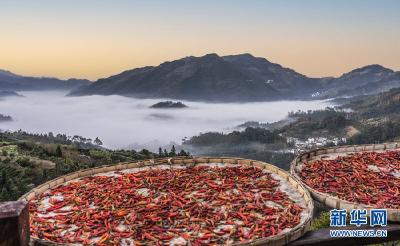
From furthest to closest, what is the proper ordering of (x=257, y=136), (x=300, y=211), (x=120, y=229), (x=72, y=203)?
(x=257, y=136) < (x=72, y=203) < (x=300, y=211) < (x=120, y=229)

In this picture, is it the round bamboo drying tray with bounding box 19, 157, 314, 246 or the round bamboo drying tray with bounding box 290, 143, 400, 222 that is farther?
the round bamboo drying tray with bounding box 290, 143, 400, 222

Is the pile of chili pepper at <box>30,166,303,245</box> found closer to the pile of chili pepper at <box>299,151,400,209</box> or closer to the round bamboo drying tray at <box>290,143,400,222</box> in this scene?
the round bamboo drying tray at <box>290,143,400,222</box>

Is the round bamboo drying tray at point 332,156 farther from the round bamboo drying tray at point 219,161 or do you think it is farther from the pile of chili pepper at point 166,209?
the pile of chili pepper at point 166,209

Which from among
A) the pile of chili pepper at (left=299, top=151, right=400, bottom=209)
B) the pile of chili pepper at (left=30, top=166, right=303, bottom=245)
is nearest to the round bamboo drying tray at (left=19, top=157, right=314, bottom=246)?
the pile of chili pepper at (left=30, top=166, right=303, bottom=245)

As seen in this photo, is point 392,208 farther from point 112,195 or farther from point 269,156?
point 269,156

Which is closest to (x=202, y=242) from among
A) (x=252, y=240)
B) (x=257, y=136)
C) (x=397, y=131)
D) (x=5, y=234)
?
(x=252, y=240)

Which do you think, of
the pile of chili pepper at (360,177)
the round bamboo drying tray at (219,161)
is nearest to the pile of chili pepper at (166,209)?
the round bamboo drying tray at (219,161)
